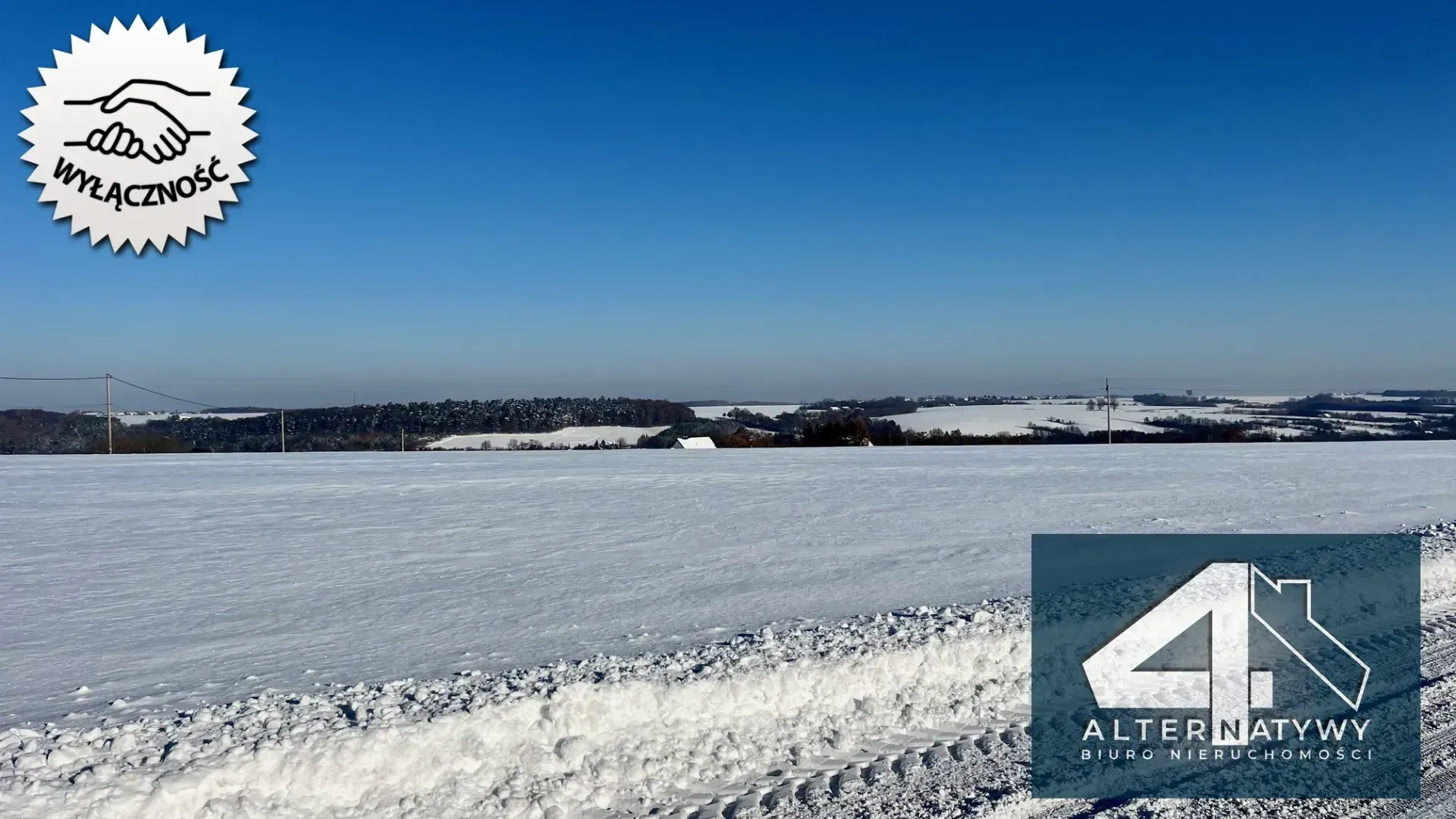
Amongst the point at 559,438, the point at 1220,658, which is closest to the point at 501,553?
the point at 1220,658

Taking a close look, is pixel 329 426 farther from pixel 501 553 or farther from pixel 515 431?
pixel 501 553

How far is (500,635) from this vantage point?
6.08m

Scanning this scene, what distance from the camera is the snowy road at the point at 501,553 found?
5719mm

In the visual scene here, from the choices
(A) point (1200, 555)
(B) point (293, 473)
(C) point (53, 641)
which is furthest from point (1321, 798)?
(B) point (293, 473)

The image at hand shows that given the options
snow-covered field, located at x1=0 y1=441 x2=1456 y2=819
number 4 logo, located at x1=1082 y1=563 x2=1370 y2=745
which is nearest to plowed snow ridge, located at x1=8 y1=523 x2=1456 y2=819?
snow-covered field, located at x1=0 y1=441 x2=1456 y2=819

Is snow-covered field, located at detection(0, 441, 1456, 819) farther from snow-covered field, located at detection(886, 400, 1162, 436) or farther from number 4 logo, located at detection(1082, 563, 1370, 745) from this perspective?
snow-covered field, located at detection(886, 400, 1162, 436)

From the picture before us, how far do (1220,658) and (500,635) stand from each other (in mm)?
4595

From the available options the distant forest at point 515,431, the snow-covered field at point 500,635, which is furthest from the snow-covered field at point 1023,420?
the snow-covered field at point 500,635

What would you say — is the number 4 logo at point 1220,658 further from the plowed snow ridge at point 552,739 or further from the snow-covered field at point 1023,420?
the snow-covered field at point 1023,420

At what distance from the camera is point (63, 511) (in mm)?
14172

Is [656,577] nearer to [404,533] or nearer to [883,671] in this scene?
[883,671]

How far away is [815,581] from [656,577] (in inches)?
58.1

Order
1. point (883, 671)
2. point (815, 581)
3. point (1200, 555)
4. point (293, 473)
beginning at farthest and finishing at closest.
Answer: point (293, 473), point (1200, 555), point (815, 581), point (883, 671)

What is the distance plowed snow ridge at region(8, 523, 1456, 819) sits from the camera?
366cm
